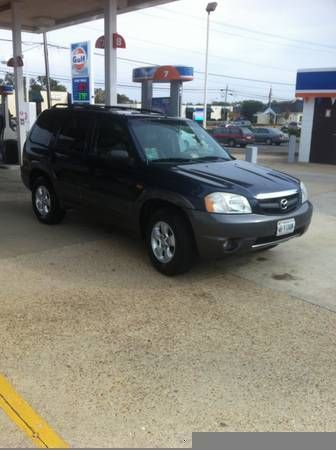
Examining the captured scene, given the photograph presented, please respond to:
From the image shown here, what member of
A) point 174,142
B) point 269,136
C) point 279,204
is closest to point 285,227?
point 279,204

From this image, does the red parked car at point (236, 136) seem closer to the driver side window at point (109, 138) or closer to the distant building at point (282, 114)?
the driver side window at point (109, 138)

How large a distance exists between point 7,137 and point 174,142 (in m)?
10.6

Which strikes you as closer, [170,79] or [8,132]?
[8,132]

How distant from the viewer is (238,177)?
5.36 meters

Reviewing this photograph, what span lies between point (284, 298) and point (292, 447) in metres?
2.25

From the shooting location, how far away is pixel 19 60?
43.5 feet

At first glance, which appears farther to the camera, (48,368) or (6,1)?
(6,1)

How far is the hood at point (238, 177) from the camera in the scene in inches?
199

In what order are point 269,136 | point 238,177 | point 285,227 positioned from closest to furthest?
point 285,227 → point 238,177 → point 269,136

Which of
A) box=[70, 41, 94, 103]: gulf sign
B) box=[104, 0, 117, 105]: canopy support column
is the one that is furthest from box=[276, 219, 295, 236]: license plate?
box=[70, 41, 94, 103]: gulf sign

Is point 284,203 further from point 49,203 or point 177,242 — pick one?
point 49,203

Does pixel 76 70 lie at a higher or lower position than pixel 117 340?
higher

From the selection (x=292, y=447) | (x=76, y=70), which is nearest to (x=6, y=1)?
(x=76, y=70)

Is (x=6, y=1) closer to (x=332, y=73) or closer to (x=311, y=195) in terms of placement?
(x=311, y=195)
